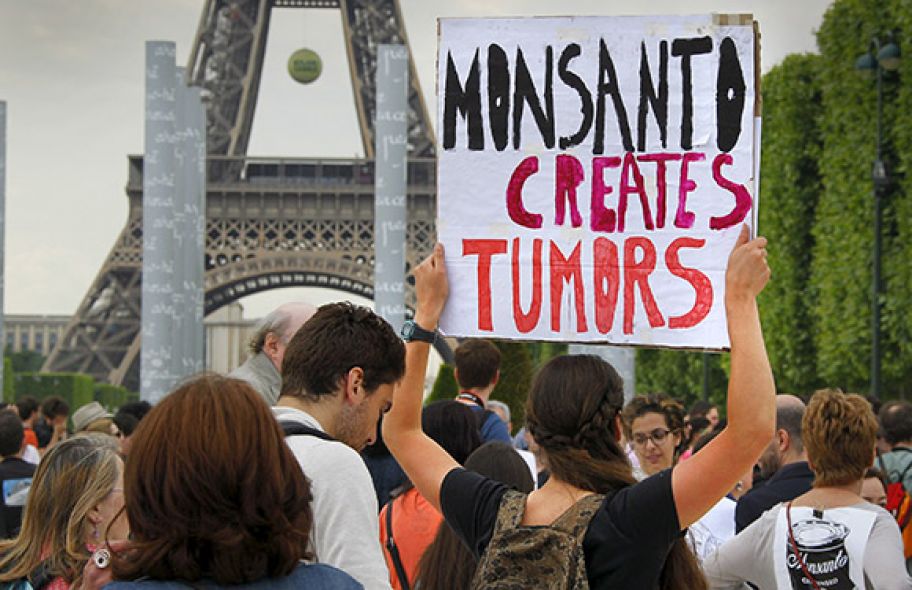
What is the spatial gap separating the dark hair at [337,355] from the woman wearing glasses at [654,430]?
267 centimetres

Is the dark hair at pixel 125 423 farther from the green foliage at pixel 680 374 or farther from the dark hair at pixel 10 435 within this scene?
the green foliage at pixel 680 374

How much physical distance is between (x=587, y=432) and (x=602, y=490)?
0.40 feet

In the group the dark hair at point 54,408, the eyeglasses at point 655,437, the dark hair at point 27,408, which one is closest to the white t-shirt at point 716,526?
the eyeglasses at point 655,437

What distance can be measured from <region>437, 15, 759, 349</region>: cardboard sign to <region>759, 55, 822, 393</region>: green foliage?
70.9 ft

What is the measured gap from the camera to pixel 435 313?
3805mm

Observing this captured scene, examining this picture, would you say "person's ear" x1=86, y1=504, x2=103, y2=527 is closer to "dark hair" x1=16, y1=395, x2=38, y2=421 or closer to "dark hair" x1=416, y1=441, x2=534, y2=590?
"dark hair" x1=416, y1=441, x2=534, y2=590

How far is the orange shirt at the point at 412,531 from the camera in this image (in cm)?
486

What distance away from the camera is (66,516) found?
4.18m

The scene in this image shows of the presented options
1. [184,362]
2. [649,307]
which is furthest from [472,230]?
[184,362]

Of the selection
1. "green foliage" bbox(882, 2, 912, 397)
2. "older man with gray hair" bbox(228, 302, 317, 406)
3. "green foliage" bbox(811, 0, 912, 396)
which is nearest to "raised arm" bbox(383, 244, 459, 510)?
"older man with gray hair" bbox(228, 302, 317, 406)

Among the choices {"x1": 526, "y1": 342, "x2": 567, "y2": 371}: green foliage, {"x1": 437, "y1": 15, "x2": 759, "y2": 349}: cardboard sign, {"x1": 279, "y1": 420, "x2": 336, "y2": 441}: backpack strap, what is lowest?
{"x1": 526, "y1": 342, "x2": 567, "y2": 371}: green foliage

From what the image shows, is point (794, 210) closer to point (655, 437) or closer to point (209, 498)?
point (655, 437)

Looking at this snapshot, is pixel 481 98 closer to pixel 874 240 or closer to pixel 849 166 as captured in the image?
pixel 874 240

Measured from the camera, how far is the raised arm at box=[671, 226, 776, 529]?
314 centimetres
